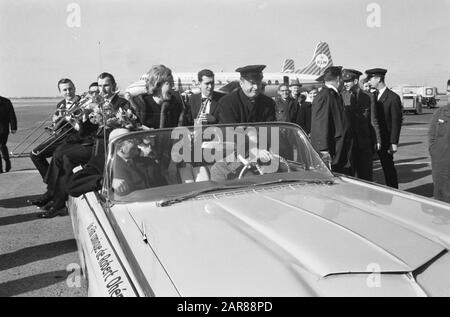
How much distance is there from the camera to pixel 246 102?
4.56 metres

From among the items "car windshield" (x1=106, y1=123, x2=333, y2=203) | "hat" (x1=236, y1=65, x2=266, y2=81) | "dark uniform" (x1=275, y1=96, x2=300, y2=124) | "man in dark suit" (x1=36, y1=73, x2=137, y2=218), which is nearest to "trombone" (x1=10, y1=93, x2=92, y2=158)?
"man in dark suit" (x1=36, y1=73, x2=137, y2=218)

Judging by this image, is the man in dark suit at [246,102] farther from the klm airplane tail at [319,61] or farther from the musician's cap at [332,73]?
the klm airplane tail at [319,61]

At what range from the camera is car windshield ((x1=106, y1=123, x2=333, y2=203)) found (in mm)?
2811

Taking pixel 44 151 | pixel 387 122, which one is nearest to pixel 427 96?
pixel 387 122

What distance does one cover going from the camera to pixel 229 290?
167cm

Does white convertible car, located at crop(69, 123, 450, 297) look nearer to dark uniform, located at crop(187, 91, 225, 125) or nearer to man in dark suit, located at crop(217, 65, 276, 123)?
man in dark suit, located at crop(217, 65, 276, 123)

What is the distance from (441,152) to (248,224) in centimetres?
366

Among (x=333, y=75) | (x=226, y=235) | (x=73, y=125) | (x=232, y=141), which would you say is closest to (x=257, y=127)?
(x=232, y=141)

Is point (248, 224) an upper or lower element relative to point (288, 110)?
lower

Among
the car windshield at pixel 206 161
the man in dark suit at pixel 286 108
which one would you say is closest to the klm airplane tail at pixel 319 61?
the man in dark suit at pixel 286 108

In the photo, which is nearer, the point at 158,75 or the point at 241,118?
the point at 241,118

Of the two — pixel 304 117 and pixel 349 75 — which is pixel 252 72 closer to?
pixel 349 75

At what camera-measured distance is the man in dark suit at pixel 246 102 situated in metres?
4.48

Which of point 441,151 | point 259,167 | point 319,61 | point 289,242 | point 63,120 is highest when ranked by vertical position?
point 319,61
